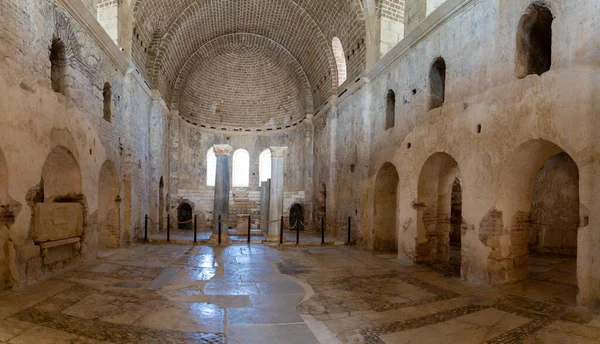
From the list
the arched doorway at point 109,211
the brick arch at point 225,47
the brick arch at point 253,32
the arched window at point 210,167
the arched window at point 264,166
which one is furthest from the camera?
the arched window at point 264,166

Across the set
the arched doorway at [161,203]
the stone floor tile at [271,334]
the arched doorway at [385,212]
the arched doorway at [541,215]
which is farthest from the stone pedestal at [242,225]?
the stone floor tile at [271,334]

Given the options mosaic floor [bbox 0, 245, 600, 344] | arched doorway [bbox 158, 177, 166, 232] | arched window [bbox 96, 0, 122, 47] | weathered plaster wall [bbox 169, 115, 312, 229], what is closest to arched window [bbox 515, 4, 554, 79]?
mosaic floor [bbox 0, 245, 600, 344]

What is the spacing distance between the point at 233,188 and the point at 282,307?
16135 millimetres

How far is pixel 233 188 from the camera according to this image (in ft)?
69.8

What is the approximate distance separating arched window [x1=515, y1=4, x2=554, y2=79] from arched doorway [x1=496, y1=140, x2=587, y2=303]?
1467 mm

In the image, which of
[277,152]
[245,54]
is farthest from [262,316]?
[245,54]

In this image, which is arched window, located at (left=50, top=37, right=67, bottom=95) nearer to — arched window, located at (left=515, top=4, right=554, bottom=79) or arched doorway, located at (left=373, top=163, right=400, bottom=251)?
arched doorway, located at (left=373, top=163, right=400, bottom=251)

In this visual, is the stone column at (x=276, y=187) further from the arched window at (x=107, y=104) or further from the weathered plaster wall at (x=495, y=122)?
the arched window at (x=107, y=104)

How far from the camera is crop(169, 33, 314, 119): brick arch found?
18.4 metres

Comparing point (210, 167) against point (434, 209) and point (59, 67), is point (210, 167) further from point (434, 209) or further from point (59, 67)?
point (434, 209)

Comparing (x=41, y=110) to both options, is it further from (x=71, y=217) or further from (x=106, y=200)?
(x=106, y=200)

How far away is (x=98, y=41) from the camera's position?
930 centimetres

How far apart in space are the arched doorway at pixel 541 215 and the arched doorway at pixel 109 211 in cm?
1002

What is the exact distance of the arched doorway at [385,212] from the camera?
11570 mm
